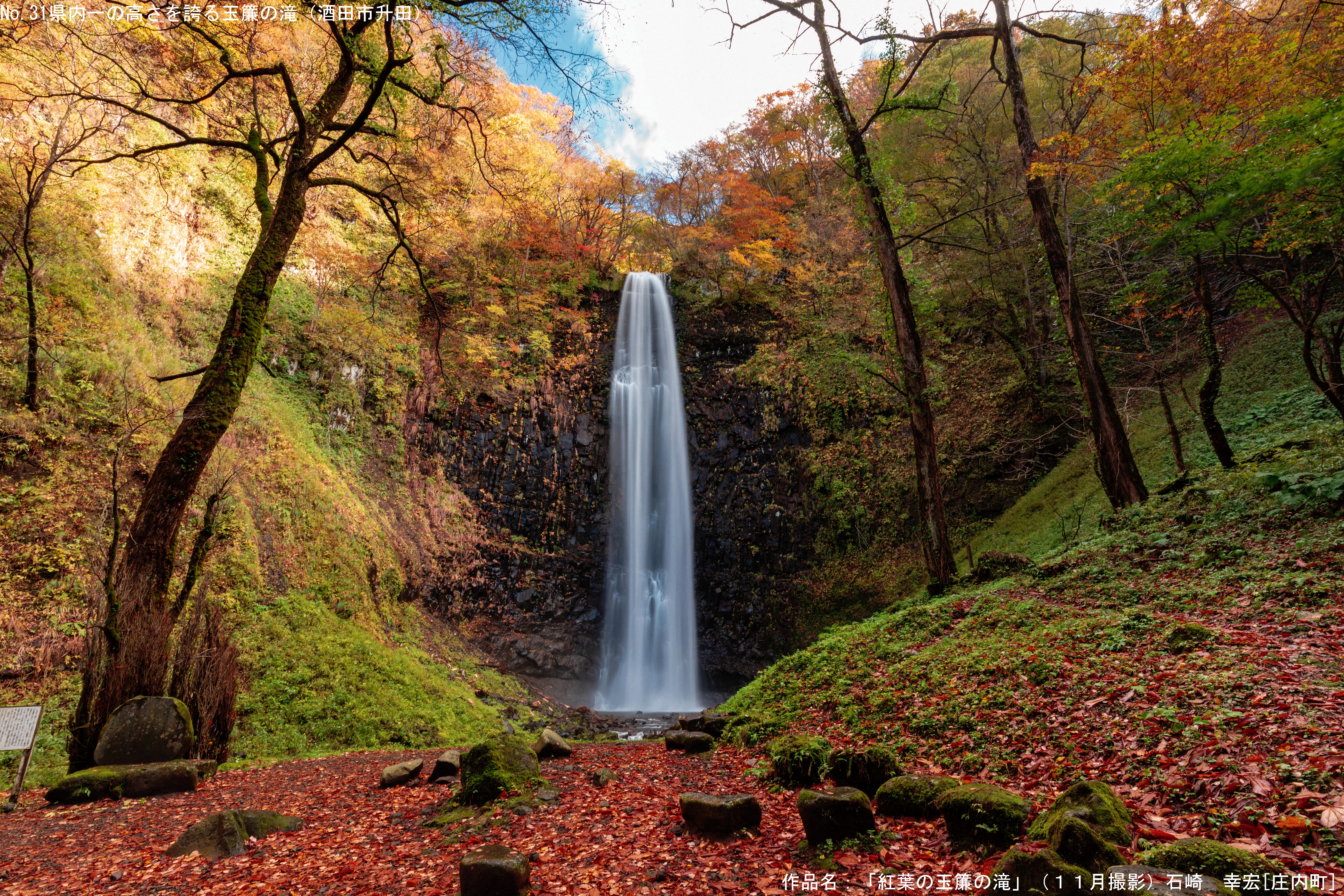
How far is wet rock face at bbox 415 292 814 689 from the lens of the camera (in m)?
15.6

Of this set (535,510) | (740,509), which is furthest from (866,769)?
(740,509)

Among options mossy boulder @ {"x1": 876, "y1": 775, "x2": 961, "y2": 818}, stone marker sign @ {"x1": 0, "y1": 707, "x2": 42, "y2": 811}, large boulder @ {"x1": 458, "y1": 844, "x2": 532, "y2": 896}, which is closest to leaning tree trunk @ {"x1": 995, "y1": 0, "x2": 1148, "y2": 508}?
mossy boulder @ {"x1": 876, "y1": 775, "x2": 961, "y2": 818}

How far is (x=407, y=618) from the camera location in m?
12.1

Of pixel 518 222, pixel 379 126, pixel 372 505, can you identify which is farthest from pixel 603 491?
pixel 379 126

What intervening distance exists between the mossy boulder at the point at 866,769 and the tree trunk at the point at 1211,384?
26.9ft

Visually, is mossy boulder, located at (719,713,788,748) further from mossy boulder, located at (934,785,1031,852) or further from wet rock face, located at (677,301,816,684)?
wet rock face, located at (677,301,816,684)

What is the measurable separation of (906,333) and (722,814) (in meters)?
8.09

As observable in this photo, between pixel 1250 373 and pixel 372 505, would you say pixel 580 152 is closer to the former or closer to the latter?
pixel 372 505

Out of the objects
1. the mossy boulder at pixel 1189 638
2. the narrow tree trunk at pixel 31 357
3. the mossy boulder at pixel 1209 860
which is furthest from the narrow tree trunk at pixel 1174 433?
the narrow tree trunk at pixel 31 357

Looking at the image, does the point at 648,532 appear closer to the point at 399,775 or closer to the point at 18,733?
the point at 399,775

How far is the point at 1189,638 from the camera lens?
13.5 ft

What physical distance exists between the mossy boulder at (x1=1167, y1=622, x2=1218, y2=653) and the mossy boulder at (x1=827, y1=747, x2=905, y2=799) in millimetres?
2333

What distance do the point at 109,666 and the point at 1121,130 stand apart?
1636 cm

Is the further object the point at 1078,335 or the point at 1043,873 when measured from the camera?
the point at 1078,335
